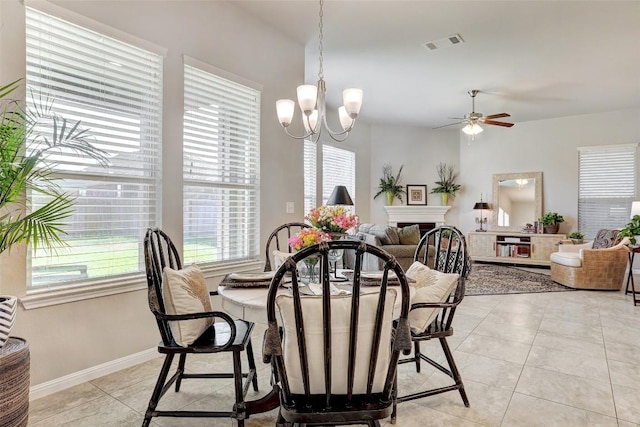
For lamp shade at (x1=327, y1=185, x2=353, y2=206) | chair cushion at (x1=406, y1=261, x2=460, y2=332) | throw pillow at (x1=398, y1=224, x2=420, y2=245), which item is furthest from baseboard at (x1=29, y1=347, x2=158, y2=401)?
throw pillow at (x1=398, y1=224, x2=420, y2=245)

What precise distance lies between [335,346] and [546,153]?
306 inches

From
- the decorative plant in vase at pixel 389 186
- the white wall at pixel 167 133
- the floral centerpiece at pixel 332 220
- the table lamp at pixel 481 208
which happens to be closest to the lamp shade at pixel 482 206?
the table lamp at pixel 481 208

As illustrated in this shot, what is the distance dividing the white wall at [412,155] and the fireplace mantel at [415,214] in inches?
8.7

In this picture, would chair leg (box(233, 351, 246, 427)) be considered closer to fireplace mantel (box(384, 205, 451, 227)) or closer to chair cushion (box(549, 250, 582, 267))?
chair cushion (box(549, 250, 582, 267))

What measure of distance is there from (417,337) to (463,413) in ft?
1.78

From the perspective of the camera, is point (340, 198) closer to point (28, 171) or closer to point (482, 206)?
point (482, 206)

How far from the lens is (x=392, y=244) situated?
17.2 ft

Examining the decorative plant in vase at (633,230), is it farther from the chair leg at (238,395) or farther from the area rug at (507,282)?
the chair leg at (238,395)

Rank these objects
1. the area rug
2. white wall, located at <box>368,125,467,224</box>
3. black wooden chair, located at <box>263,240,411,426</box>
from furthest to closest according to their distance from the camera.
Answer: white wall, located at <box>368,125,467,224</box> < the area rug < black wooden chair, located at <box>263,240,411,426</box>

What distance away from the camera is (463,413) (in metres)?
2.05

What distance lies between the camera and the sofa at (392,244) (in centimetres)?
508

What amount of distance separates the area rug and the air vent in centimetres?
295

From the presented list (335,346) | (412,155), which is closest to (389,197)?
(412,155)

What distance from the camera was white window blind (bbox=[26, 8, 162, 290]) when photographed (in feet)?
7.32
